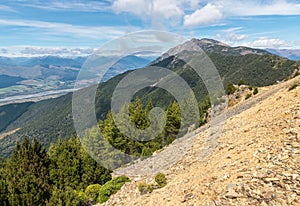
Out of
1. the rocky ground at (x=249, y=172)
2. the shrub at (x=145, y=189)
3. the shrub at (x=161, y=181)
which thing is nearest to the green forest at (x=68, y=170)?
the shrub at (x=145, y=189)

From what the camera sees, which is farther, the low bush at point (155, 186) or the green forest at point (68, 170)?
the green forest at point (68, 170)

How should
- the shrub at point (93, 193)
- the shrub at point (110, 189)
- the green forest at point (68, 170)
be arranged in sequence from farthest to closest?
the shrub at point (93, 193) → the green forest at point (68, 170) → the shrub at point (110, 189)

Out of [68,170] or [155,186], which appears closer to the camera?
[155,186]

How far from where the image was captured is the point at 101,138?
153ft

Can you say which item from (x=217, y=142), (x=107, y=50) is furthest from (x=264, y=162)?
(x=107, y=50)

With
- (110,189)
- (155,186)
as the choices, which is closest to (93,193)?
(110,189)

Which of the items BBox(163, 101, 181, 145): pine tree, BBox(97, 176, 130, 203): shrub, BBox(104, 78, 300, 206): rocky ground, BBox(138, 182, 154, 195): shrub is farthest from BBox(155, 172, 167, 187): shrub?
BBox(163, 101, 181, 145): pine tree

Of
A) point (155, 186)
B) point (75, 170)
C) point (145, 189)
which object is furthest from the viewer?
point (75, 170)

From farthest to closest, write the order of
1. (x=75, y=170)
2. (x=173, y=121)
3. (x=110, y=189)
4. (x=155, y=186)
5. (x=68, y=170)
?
(x=173, y=121) → (x=75, y=170) → (x=68, y=170) → (x=110, y=189) → (x=155, y=186)

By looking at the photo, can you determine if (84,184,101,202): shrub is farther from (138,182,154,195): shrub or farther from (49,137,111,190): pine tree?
(138,182,154,195): shrub

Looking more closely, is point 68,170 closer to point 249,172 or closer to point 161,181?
point 161,181

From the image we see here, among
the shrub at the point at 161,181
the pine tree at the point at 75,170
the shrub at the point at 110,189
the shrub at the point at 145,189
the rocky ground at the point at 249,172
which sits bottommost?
the pine tree at the point at 75,170

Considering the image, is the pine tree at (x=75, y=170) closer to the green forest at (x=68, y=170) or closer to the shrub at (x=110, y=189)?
the green forest at (x=68, y=170)

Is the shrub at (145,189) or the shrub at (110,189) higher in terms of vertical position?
the shrub at (145,189)
